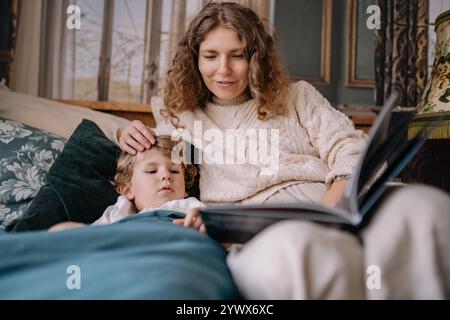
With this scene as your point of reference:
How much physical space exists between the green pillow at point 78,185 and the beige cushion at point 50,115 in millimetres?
117

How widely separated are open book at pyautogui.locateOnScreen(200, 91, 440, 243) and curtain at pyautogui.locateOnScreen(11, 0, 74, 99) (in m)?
1.34

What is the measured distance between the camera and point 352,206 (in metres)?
0.63

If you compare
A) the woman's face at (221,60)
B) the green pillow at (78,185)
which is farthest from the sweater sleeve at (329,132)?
the green pillow at (78,185)

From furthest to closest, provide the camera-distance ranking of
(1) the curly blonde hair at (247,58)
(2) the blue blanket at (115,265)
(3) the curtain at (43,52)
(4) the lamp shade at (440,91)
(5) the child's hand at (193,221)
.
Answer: (3) the curtain at (43,52) → (4) the lamp shade at (440,91) → (1) the curly blonde hair at (247,58) → (5) the child's hand at (193,221) → (2) the blue blanket at (115,265)

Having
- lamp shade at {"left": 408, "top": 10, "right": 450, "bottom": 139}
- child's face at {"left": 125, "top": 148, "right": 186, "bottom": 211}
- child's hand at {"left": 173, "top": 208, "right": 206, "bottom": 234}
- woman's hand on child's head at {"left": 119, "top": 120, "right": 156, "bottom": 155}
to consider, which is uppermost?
lamp shade at {"left": 408, "top": 10, "right": 450, "bottom": 139}

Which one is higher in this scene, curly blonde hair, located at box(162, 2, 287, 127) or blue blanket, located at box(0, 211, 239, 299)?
curly blonde hair, located at box(162, 2, 287, 127)

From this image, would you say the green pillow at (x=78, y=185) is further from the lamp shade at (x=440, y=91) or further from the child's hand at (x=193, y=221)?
the lamp shade at (x=440, y=91)

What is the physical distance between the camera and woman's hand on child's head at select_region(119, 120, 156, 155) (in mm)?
1250

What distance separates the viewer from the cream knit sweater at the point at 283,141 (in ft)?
4.20

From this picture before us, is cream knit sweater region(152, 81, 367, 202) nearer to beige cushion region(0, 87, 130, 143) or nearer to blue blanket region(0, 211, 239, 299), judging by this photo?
beige cushion region(0, 87, 130, 143)

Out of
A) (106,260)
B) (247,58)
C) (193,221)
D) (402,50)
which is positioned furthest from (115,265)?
(402,50)

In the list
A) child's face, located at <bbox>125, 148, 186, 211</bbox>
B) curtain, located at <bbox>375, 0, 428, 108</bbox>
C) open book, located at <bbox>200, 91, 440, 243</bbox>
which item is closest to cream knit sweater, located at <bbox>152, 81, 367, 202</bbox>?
child's face, located at <bbox>125, 148, 186, 211</bbox>

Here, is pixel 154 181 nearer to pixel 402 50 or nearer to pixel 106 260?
pixel 106 260

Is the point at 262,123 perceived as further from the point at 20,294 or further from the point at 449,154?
the point at 20,294
